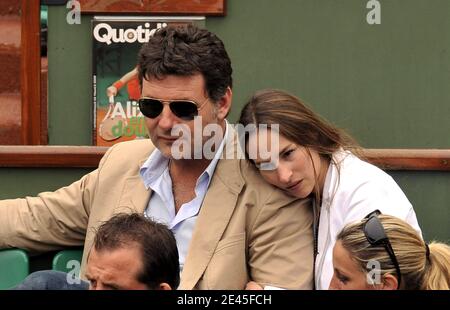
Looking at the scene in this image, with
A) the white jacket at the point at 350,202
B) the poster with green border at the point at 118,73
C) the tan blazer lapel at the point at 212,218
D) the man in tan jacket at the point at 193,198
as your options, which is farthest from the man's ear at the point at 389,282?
the poster with green border at the point at 118,73

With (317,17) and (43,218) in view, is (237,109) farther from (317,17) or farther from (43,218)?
(43,218)

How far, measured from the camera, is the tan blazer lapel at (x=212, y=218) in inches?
142

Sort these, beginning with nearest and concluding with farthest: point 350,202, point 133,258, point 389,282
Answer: point 133,258
point 389,282
point 350,202

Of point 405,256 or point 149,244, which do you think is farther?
point 405,256

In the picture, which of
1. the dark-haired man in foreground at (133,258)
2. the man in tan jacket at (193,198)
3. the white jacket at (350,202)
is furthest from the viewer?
the man in tan jacket at (193,198)

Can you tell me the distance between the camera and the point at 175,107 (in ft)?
11.9

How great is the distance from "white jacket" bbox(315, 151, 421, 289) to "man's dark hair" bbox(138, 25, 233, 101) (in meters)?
0.51

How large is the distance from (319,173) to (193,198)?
18.4 inches

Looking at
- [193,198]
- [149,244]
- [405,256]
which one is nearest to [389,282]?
[405,256]

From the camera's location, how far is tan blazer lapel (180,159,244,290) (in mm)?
3596

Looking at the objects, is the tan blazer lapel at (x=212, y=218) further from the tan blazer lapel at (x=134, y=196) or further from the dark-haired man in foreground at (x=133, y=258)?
the dark-haired man in foreground at (x=133, y=258)

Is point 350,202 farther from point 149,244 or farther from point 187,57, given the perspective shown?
point 149,244

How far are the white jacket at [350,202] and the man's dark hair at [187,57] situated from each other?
514mm

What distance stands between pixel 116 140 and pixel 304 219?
141cm
